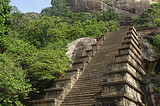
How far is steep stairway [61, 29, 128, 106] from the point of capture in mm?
9548

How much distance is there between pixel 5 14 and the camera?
13.3 meters

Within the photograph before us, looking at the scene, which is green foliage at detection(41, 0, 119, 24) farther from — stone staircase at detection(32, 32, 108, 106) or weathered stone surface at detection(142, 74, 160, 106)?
weathered stone surface at detection(142, 74, 160, 106)

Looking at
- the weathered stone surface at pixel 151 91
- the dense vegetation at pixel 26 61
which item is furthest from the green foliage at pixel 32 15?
the weathered stone surface at pixel 151 91

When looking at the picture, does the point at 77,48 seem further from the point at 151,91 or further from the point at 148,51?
→ the point at 151,91

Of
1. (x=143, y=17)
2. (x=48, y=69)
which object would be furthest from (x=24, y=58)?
(x=143, y=17)

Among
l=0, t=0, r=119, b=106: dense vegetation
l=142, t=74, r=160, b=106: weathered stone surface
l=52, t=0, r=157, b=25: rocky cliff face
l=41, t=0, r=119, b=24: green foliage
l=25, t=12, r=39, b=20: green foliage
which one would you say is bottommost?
l=142, t=74, r=160, b=106: weathered stone surface

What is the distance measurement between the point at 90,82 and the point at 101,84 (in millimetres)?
2024

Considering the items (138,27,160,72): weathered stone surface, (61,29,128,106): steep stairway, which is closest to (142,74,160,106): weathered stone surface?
(61,29,128,106): steep stairway

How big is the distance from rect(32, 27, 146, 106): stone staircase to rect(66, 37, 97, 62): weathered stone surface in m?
3.38

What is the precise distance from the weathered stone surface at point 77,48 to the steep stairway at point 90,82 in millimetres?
3226

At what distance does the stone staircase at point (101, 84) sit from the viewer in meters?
8.36

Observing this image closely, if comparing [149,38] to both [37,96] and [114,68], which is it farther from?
[37,96]

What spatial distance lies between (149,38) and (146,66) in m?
4.07

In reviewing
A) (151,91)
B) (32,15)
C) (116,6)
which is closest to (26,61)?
(151,91)
